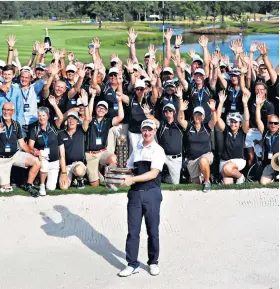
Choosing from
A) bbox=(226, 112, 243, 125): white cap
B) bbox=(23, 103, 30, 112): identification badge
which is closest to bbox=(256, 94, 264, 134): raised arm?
bbox=(226, 112, 243, 125): white cap

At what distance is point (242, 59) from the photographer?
1188cm

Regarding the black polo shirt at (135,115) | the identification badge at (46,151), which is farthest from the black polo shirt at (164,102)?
the identification badge at (46,151)

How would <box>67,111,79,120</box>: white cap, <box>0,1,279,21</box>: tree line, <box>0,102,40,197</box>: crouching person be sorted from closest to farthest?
<box>0,102,40,197</box>: crouching person, <box>67,111,79,120</box>: white cap, <box>0,1,279,21</box>: tree line

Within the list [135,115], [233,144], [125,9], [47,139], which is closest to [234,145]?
[233,144]

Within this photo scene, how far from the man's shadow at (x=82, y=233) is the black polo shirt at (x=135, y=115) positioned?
7.09 feet

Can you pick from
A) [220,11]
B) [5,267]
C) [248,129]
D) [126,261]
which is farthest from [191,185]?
[220,11]

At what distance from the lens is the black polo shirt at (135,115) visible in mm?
10930

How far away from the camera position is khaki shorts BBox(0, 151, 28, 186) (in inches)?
400

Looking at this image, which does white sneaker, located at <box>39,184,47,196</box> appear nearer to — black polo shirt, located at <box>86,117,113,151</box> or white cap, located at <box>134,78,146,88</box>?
black polo shirt, located at <box>86,117,113,151</box>

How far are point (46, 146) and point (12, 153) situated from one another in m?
0.57

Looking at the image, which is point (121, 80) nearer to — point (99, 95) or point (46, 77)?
point (99, 95)

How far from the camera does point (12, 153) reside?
10188mm

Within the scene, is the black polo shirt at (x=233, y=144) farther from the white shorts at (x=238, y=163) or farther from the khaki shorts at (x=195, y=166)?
the khaki shorts at (x=195, y=166)

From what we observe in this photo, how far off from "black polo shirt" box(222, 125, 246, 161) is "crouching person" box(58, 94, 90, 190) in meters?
2.43
